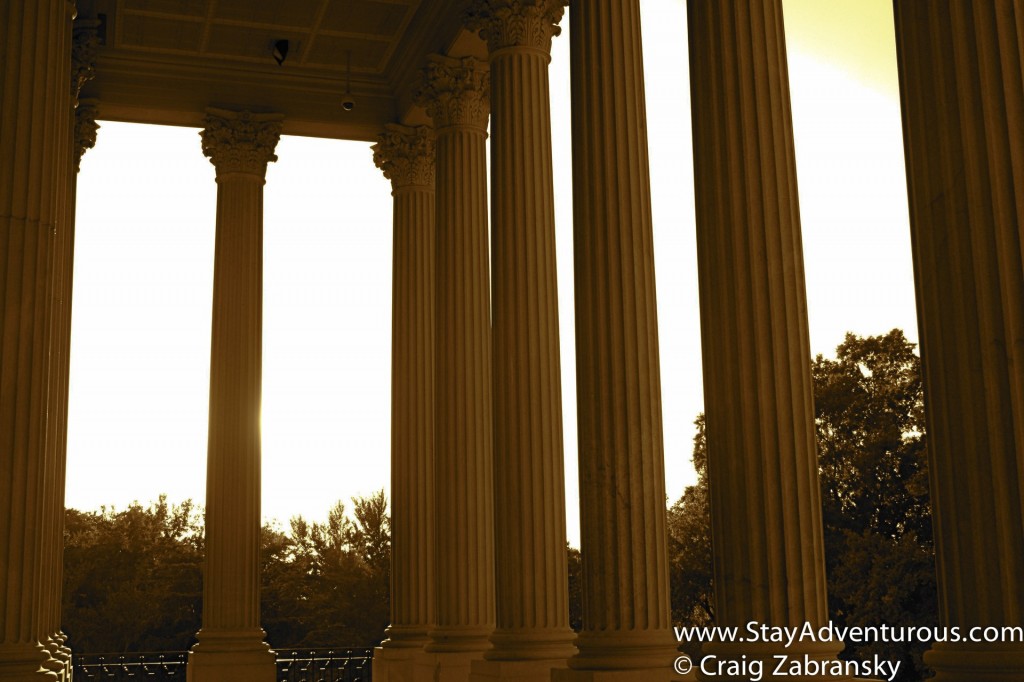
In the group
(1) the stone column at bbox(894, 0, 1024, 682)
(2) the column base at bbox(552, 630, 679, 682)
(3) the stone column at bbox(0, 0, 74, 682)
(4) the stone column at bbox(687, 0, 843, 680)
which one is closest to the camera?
(1) the stone column at bbox(894, 0, 1024, 682)

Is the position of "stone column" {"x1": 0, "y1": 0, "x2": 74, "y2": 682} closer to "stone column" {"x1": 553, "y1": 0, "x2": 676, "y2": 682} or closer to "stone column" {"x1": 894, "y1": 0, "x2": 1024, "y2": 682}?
"stone column" {"x1": 553, "y1": 0, "x2": 676, "y2": 682}

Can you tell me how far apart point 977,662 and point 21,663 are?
96.2 meters

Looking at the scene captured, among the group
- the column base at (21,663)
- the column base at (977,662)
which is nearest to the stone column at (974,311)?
the column base at (977,662)

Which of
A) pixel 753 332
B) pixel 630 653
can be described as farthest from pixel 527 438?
pixel 753 332

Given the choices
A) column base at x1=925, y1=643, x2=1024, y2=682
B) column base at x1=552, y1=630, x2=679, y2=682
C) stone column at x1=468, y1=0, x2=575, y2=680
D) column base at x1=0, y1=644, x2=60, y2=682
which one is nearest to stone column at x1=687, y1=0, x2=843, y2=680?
column base at x1=552, y1=630, x2=679, y2=682

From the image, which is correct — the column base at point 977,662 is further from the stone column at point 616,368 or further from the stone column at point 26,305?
the stone column at point 26,305

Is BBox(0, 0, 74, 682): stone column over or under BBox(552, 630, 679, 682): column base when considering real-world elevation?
over

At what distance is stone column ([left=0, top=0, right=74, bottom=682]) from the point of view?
132000 millimetres

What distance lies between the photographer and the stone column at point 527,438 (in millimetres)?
184125

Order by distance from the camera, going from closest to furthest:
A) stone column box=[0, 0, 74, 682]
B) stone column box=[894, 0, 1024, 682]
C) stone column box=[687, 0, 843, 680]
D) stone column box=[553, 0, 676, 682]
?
stone column box=[894, 0, 1024, 682], stone column box=[687, 0, 843, 680], stone column box=[0, 0, 74, 682], stone column box=[553, 0, 676, 682]

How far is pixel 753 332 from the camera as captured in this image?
400 feet

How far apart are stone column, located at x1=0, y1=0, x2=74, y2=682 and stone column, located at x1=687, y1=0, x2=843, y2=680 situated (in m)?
72.9

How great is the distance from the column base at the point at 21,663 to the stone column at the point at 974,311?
9154 cm

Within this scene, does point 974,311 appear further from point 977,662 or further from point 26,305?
point 26,305
